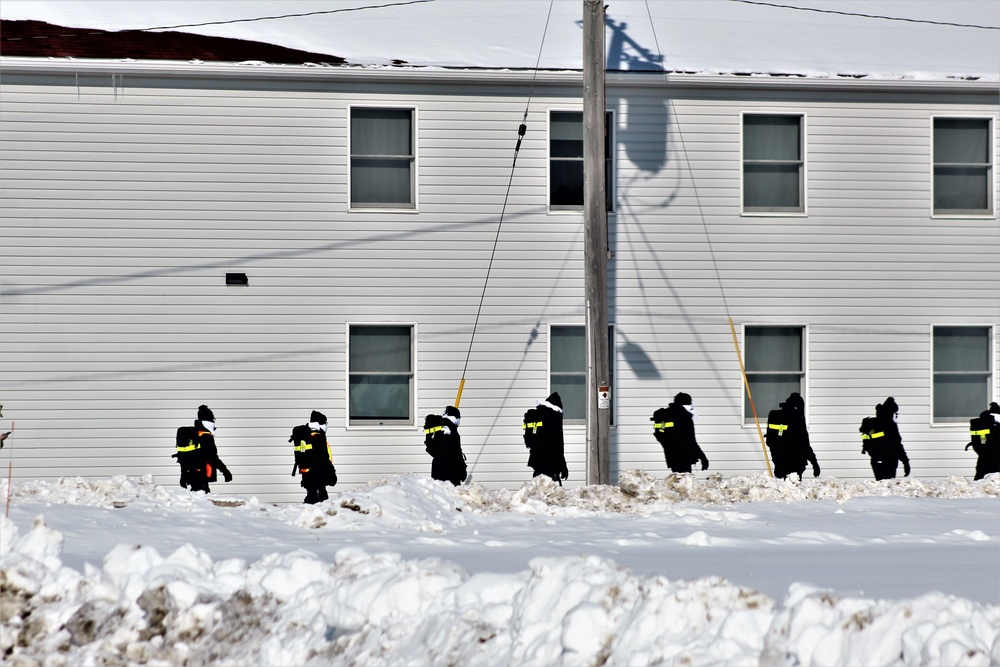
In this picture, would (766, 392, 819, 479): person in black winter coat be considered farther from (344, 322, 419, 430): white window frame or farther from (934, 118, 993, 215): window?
(344, 322, 419, 430): white window frame

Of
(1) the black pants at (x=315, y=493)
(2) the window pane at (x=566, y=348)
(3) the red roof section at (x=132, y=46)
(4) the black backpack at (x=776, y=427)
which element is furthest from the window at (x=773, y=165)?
(1) the black pants at (x=315, y=493)

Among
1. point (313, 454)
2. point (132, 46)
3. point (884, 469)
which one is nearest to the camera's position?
point (313, 454)

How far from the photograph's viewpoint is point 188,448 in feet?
56.7

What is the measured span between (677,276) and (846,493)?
496 centimetres

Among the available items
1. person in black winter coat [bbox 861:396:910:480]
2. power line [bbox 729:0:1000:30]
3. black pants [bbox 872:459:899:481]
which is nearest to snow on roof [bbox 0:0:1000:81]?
power line [bbox 729:0:1000:30]

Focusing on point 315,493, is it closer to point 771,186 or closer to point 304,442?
point 304,442

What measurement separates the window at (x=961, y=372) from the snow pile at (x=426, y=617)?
47.0 feet

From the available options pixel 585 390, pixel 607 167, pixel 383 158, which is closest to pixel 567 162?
pixel 607 167

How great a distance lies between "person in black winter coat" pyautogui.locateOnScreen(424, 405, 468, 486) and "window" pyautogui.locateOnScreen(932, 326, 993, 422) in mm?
8275

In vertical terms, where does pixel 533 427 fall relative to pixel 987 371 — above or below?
below

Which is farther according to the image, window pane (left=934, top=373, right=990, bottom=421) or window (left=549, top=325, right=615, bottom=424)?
window pane (left=934, top=373, right=990, bottom=421)

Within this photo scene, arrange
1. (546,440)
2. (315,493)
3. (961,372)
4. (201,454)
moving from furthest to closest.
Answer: (961,372) → (546,440) → (201,454) → (315,493)

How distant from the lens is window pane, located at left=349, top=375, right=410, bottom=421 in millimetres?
19312

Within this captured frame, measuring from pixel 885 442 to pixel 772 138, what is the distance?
521 cm
